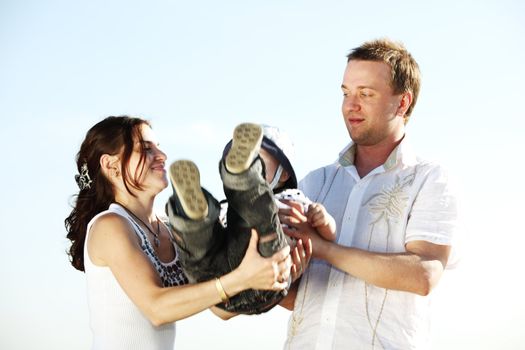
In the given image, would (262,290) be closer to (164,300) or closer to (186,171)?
(164,300)

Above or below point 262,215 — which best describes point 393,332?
below

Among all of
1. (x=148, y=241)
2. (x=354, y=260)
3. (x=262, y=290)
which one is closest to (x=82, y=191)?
(x=148, y=241)

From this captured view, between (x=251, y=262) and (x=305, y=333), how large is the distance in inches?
35.8

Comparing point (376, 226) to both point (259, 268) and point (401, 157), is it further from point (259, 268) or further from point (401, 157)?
point (259, 268)

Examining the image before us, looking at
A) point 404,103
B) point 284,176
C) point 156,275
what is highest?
point 404,103

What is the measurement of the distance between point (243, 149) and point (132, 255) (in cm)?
85

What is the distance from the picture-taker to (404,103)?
4.43 metres

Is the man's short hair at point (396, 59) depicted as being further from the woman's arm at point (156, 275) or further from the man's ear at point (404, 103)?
the woman's arm at point (156, 275)

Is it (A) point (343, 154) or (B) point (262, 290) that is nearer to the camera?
(B) point (262, 290)

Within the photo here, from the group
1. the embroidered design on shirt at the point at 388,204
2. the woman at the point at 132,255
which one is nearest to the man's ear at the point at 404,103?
the embroidered design on shirt at the point at 388,204

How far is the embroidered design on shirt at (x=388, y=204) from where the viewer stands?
4.06 metres

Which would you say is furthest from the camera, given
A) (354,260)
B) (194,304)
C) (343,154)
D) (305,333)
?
(343,154)

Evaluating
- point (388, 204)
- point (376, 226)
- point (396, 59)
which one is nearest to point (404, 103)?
point (396, 59)

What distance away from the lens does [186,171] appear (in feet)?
10.5
